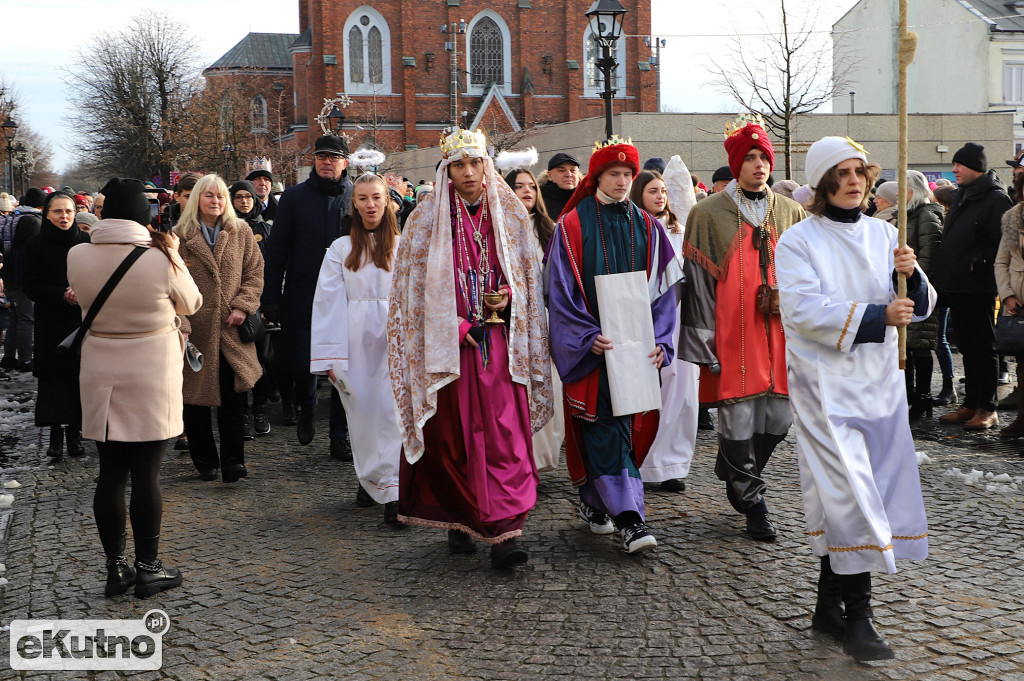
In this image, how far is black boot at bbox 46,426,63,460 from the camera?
8.70 meters

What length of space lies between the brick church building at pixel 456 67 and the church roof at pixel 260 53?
13.0 m

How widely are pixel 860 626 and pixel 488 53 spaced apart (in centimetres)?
5205

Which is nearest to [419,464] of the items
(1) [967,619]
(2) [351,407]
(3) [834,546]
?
(2) [351,407]

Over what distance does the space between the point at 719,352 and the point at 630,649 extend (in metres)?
2.21

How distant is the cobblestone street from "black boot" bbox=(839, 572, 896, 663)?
6 centimetres

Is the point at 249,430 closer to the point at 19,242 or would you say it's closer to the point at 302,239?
the point at 302,239

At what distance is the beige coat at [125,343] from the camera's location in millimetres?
5141

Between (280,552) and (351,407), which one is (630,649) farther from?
(351,407)

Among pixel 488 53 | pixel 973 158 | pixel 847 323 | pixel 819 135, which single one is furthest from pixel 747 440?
pixel 488 53

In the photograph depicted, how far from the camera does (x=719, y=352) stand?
235 inches

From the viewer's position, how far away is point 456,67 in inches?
2052

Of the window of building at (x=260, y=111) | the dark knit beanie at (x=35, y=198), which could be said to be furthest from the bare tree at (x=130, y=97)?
the dark knit beanie at (x=35, y=198)

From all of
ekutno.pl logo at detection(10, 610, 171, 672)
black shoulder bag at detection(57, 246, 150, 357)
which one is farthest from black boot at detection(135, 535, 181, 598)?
black shoulder bag at detection(57, 246, 150, 357)

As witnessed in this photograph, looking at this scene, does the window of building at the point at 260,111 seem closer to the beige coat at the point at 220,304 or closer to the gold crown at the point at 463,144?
the beige coat at the point at 220,304
